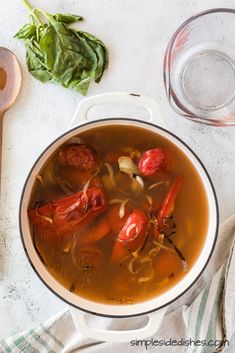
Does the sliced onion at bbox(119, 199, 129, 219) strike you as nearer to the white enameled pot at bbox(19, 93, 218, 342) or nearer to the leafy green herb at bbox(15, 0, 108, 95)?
the white enameled pot at bbox(19, 93, 218, 342)

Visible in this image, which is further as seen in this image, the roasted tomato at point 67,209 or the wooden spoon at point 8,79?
the wooden spoon at point 8,79

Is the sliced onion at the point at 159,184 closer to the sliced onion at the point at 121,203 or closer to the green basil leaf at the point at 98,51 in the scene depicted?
the sliced onion at the point at 121,203

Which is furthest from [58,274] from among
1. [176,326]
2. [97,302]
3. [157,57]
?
[157,57]

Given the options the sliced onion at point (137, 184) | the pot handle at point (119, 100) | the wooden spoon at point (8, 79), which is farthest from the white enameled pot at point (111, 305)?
the wooden spoon at point (8, 79)

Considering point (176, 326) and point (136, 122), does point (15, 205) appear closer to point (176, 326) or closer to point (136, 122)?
point (136, 122)

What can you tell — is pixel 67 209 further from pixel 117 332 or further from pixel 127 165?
pixel 117 332
